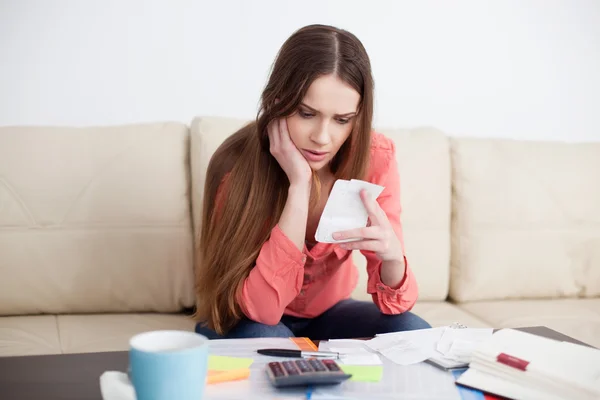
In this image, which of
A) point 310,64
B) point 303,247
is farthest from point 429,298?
point 310,64

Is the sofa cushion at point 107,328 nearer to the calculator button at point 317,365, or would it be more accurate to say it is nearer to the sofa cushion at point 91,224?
the sofa cushion at point 91,224

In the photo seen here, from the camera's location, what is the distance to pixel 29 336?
1.67 meters

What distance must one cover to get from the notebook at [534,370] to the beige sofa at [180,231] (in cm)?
85

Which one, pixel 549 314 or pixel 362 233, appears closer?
pixel 362 233

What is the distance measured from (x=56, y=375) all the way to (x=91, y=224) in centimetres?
97

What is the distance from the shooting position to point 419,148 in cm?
208

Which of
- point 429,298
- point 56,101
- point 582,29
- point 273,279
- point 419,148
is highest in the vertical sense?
point 582,29

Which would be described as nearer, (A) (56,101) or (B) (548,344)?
(B) (548,344)

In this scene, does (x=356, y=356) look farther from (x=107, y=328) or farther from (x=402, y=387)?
(x=107, y=328)

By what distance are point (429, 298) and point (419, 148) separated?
0.50 meters

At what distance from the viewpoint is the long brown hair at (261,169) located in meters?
1.38

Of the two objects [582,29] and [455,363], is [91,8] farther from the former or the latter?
[582,29]

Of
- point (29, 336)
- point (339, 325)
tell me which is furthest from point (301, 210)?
point (29, 336)

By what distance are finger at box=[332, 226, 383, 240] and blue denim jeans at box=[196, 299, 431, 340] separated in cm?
23
